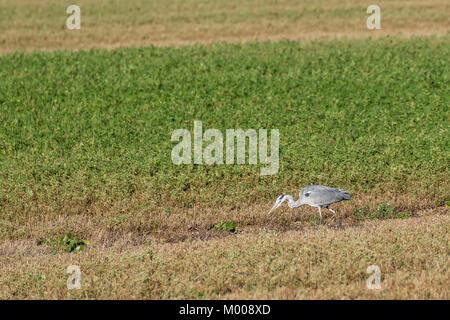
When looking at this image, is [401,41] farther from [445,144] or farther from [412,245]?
[412,245]

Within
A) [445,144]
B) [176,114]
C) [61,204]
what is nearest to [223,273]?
[61,204]

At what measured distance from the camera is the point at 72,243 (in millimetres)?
9875

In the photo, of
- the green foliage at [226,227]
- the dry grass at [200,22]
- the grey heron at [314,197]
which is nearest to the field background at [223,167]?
the green foliage at [226,227]

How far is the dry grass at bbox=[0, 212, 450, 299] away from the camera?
7.64 meters

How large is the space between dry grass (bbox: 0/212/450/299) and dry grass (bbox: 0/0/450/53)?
58.1 ft

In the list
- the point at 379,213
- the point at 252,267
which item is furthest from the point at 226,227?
the point at 379,213

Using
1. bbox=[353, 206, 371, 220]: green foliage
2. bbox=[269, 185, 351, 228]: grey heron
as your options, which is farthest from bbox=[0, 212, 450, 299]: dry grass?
bbox=[353, 206, 371, 220]: green foliage

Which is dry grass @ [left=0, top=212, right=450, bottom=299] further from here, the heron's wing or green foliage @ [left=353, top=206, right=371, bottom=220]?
green foliage @ [left=353, top=206, right=371, bottom=220]

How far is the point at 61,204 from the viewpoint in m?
11.6

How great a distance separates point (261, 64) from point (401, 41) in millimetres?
6874

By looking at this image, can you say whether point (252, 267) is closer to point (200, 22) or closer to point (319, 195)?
point (319, 195)

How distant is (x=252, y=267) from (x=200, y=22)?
76.5ft

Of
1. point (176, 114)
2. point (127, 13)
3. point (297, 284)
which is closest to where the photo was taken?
point (297, 284)

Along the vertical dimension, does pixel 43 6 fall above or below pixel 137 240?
Result: above
